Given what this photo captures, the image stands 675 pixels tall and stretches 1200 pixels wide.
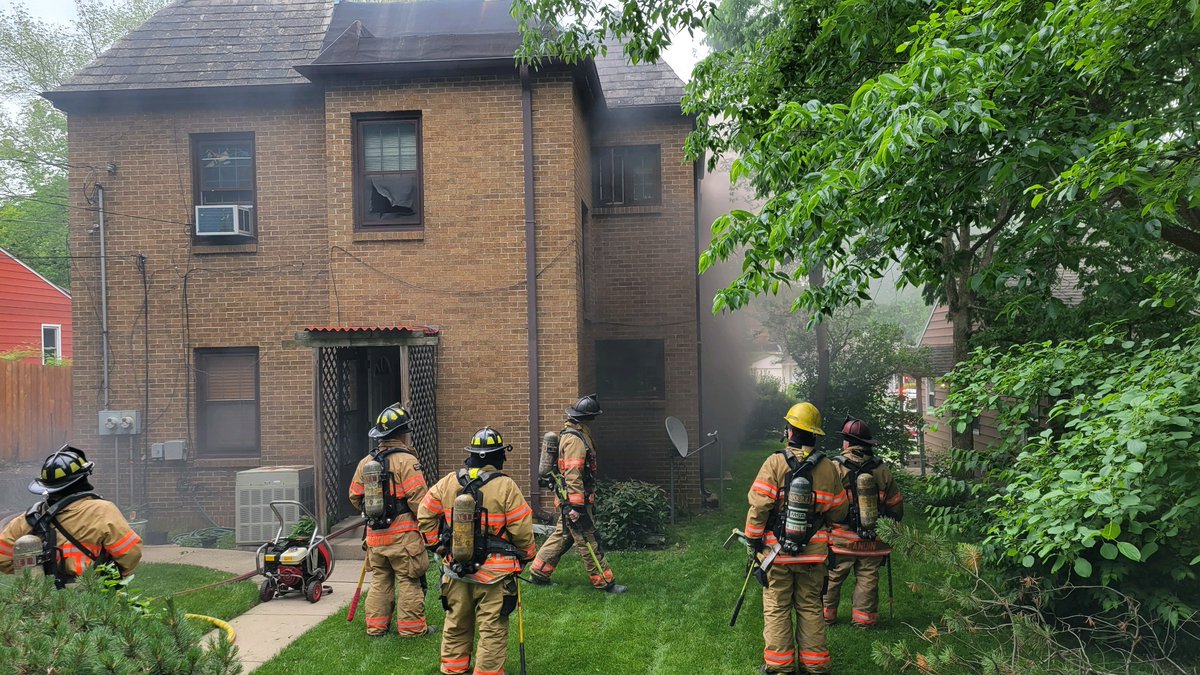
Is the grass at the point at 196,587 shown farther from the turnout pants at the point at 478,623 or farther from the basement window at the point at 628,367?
the basement window at the point at 628,367

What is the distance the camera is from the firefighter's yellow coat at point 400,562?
7008 mm

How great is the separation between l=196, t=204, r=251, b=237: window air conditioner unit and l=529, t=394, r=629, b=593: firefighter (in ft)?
19.7

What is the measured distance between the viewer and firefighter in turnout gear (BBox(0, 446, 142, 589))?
5223mm

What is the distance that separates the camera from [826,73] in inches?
285

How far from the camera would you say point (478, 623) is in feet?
19.9

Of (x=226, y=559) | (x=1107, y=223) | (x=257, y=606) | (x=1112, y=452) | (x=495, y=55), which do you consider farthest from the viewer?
(x=495, y=55)

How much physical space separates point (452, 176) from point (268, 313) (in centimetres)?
338

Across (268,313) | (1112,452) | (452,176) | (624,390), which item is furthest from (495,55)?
(1112,452)

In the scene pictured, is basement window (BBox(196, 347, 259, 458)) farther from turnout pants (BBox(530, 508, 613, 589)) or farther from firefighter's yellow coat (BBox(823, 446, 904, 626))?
firefighter's yellow coat (BBox(823, 446, 904, 626))

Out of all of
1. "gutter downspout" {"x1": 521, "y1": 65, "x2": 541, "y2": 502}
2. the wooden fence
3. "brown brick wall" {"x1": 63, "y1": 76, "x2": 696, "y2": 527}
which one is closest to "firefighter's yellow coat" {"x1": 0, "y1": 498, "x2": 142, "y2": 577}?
"brown brick wall" {"x1": 63, "y1": 76, "x2": 696, "y2": 527}

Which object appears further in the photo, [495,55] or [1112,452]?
[495,55]

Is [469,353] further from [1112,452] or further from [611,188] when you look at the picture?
[1112,452]

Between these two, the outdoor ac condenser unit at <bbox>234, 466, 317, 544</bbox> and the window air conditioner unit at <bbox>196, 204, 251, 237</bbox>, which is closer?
the outdoor ac condenser unit at <bbox>234, 466, 317, 544</bbox>

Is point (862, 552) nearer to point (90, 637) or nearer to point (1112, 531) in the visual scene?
point (1112, 531)
